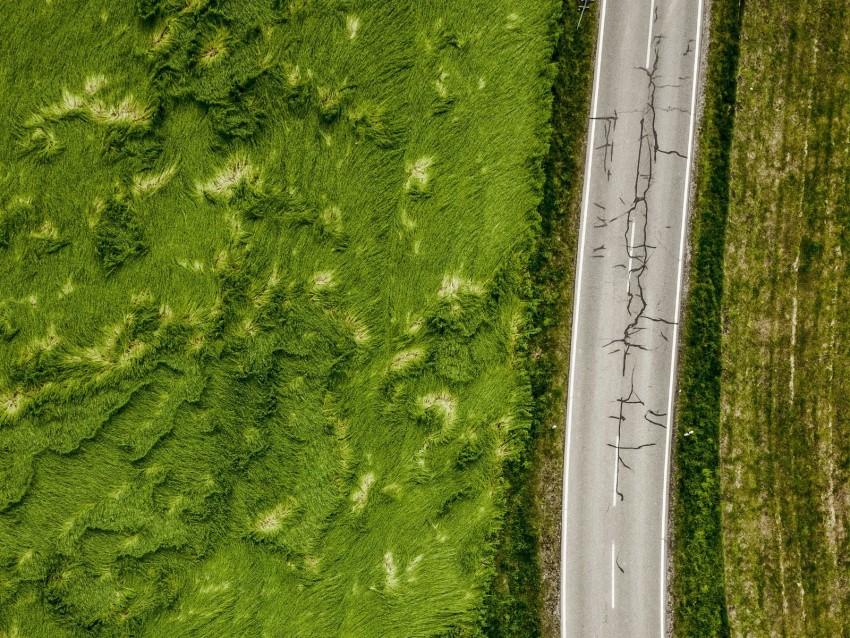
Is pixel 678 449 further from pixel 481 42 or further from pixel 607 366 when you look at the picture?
pixel 481 42

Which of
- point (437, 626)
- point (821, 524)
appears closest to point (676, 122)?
point (821, 524)

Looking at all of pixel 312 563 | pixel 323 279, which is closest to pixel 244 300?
pixel 323 279

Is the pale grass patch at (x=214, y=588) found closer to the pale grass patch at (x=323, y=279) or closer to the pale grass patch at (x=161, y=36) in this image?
the pale grass patch at (x=323, y=279)

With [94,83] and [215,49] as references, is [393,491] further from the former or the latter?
[94,83]

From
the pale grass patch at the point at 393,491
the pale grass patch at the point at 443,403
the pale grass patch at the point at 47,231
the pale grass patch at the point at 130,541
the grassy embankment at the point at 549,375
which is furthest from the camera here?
the grassy embankment at the point at 549,375

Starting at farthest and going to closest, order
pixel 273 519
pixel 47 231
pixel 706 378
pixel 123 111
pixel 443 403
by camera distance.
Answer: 1. pixel 706 378
2. pixel 443 403
3. pixel 273 519
4. pixel 123 111
5. pixel 47 231

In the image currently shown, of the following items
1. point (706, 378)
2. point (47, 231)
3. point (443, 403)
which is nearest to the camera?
point (47, 231)

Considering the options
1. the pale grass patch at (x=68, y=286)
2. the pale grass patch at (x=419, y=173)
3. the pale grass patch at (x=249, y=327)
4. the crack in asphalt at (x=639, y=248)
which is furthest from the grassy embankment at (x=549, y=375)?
the pale grass patch at (x=68, y=286)
